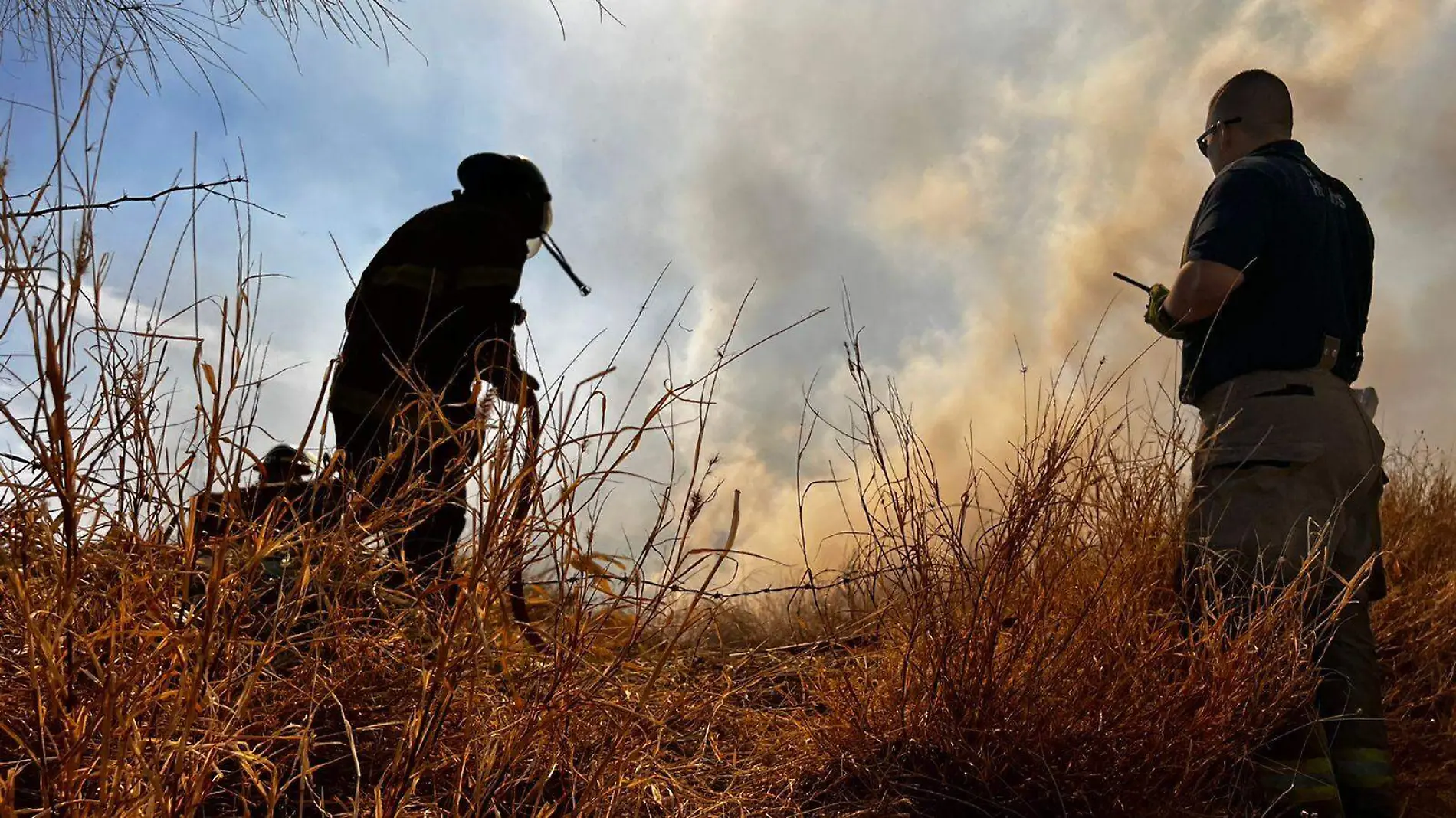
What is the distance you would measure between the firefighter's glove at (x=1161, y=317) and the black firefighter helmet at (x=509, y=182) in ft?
8.87

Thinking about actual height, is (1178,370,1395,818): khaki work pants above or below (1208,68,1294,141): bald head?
below

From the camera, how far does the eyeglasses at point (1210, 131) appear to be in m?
2.74

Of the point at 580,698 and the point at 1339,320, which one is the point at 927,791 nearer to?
the point at 580,698

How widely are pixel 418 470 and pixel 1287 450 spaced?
87.4 inches

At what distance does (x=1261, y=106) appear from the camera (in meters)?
2.72

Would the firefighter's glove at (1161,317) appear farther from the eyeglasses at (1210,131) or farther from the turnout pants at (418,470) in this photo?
the turnout pants at (418,470)

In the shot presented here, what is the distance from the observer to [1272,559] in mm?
2363

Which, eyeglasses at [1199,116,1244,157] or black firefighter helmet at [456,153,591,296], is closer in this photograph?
eyeglasses at [1199,116,1244,157]

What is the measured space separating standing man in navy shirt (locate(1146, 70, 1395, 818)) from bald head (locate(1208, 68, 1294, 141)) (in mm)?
216

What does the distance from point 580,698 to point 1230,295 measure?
6.22 ft

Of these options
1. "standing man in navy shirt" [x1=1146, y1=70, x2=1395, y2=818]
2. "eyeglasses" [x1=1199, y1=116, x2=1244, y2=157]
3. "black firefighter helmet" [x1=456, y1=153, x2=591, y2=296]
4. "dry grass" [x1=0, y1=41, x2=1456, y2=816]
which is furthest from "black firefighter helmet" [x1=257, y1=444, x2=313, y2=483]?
"eyeglasses" [x1=1199, y1=116, x2=1244, y2=157]

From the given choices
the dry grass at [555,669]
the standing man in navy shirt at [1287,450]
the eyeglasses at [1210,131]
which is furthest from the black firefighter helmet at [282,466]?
the eyeglasses at [1210,131]

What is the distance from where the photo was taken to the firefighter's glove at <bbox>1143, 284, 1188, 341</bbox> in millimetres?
2535

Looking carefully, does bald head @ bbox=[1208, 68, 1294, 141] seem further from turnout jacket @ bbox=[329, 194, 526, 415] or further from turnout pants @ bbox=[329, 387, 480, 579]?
turnout jacket @ bbox=[329, 194, 526, 415]
